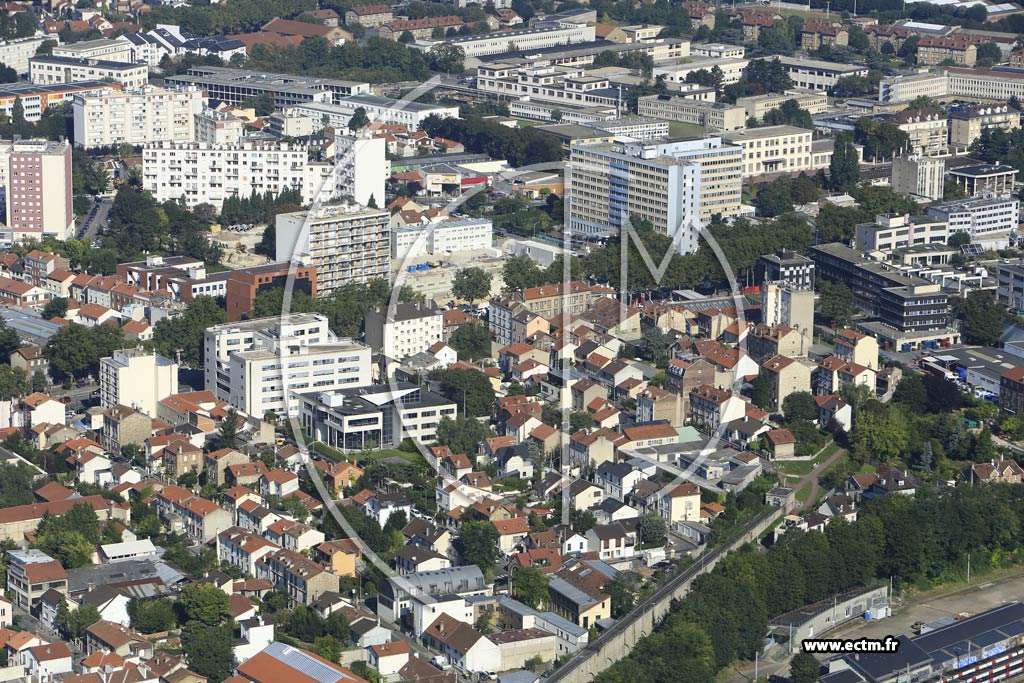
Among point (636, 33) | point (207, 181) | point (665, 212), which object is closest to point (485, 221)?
point (665, 212)

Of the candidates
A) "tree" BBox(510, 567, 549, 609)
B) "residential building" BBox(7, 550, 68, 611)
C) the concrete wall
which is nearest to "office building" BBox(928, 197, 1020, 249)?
the concrete wall

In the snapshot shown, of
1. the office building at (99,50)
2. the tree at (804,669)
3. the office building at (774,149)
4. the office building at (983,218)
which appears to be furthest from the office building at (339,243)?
the office building at (99,50)

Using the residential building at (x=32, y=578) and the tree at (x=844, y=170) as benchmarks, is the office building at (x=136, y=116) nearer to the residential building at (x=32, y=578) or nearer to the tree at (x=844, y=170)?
the tree at (x=844, y=170)

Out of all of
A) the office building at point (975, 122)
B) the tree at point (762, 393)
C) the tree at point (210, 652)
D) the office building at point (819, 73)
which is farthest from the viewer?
the office building at point (819, 73)

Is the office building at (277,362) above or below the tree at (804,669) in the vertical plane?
above

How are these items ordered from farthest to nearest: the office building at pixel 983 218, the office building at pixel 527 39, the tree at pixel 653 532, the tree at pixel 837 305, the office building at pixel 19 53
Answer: the office building at pixel 527 39 → the office building at pixel 19 53 → the office building at pixel 983 218 → the tree at pixel 837 305 → the tree at pixel 653 532

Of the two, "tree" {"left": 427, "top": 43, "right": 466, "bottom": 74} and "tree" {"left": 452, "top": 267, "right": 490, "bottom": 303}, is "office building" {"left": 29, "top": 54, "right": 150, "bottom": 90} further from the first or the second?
"tree" {"left": 452, "top": 267, "right": 490, "bottom": 303}

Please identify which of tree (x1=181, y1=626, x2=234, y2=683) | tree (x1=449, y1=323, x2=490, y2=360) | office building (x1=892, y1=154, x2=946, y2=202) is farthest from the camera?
office building (x1=892, y1=154, x2=946, y2=202)
